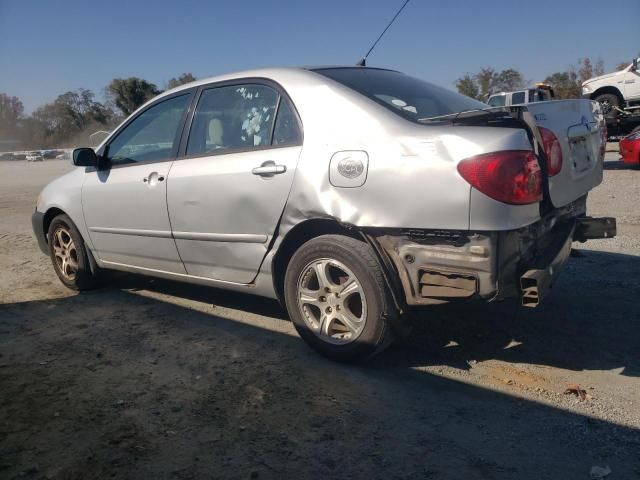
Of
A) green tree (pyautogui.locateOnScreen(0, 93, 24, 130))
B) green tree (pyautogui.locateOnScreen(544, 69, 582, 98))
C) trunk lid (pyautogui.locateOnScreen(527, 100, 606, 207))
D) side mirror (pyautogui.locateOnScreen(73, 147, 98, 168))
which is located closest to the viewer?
trunk lid (pyautogui.locateOnScreen(527, 100, 606, 207))

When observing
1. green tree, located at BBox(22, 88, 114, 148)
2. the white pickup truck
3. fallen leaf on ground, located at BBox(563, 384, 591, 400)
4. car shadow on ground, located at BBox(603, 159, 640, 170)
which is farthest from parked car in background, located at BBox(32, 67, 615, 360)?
green tree, located at BBox(22, 88, 114, 148)

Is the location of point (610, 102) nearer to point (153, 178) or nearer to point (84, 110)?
point (153, 178)

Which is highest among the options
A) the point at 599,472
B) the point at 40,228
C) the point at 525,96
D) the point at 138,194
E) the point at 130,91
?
the point at 130,91

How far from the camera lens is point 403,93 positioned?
3.43 meters

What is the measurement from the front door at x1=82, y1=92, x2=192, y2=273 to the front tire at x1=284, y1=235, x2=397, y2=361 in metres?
1.21

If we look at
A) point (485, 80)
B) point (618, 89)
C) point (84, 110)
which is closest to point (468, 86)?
point (485, 80)

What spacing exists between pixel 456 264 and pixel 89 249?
3468mm

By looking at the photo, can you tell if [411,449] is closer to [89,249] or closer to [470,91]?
[89,249]

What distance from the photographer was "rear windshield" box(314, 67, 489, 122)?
10.4ft

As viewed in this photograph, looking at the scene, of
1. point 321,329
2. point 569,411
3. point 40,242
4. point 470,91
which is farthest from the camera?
point 470,91

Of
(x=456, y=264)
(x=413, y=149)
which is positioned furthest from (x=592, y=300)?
(x=413, y=149)

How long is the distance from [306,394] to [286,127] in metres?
1.60

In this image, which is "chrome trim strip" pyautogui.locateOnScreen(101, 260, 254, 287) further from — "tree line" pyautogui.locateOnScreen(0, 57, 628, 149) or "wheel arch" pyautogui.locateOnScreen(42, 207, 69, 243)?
"tree line" pyautogui.locateOnScreen(0, 57, 628, 149)

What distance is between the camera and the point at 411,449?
2348mm
